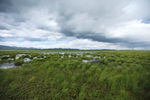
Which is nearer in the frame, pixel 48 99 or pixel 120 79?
pixel 48 99

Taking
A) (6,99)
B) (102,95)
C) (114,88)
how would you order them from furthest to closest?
(114,88) → (102,95) → (6,99)

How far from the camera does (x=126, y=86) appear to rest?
510 centimetres

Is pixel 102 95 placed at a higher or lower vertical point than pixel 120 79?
lower

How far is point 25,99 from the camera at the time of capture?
167 inches

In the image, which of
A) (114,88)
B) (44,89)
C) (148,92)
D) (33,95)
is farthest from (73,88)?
(148,92)

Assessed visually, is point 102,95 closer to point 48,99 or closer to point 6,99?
point 48,99

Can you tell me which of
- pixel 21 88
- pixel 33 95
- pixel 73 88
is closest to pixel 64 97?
pixel 73 88

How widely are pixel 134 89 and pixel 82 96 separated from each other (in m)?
3.95

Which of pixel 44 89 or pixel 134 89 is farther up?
pixel 134 89

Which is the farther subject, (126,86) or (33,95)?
(126,86)

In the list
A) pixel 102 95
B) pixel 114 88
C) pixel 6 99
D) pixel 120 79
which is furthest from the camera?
pixel 120 79

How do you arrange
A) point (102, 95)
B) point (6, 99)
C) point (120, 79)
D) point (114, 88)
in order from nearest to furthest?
1. point (6, 99)
2. point (102, 95)
3. point (114, 88)
4. point (120, 79)

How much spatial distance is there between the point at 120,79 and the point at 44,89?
687cm

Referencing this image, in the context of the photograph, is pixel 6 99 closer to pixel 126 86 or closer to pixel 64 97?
pixel 64 97
